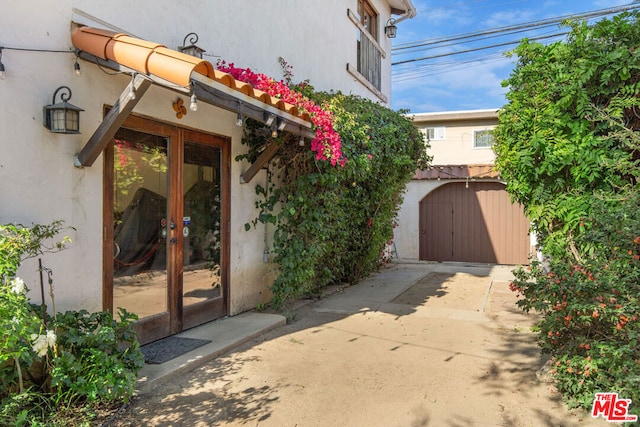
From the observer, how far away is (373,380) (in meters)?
3.71

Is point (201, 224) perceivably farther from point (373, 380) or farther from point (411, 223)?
point (411, 223)

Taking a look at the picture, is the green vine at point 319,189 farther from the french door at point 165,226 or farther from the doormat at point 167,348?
the doormat at point 167,348

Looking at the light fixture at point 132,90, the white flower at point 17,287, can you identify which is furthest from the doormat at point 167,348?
the light fixture at point 132,90

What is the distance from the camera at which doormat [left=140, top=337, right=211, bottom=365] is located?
155 inches

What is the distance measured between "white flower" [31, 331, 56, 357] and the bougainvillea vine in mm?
3307

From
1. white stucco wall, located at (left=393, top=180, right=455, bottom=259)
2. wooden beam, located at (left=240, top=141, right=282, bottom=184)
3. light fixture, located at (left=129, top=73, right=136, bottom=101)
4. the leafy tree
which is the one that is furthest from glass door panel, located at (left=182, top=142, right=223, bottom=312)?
white stucco wall, located at (left=393, top=180, right=455, bottom=259)

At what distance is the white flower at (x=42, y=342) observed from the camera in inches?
102

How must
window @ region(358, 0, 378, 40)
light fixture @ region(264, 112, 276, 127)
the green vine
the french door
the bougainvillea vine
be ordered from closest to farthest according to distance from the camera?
the french door, light fixture @ region(264, 112, 276, 127), the bougainvillea vine, the green vine, window @ region(358, 0, 378, 40)

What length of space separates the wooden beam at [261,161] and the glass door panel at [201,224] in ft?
1.29

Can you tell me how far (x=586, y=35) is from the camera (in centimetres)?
411

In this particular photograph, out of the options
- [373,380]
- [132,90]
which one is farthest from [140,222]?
[373,380]

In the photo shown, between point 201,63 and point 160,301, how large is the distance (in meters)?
2.54

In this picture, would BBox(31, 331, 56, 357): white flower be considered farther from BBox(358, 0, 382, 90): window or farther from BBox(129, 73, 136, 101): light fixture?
BBox(358, 0, 382, 90): window

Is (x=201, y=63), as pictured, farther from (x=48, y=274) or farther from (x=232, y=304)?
(x=232, y=304)
